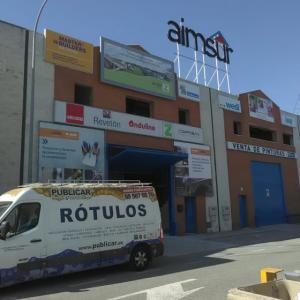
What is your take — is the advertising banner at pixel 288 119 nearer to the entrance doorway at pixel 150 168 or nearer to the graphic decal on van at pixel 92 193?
the entrance doorway at pixel 150 168

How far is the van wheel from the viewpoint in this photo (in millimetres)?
13453

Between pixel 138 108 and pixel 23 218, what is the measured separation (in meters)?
17.0

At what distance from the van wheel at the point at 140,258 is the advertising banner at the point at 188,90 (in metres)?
16.3

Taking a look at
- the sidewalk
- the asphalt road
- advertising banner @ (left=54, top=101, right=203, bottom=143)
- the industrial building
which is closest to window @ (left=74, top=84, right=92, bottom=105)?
→ the industrial building

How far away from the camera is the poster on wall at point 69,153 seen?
2053 cm

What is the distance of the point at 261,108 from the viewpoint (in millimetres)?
36062

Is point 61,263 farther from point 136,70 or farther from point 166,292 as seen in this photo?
point 136,70

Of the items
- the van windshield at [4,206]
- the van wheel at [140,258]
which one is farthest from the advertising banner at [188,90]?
the van windshield at [4,206]

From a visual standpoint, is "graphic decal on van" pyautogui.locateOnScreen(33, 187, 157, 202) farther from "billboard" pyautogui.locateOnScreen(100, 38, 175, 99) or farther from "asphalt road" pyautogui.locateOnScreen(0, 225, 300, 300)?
"billboard" pyautogui.locateOnScreen(100, 38, 175, 99)

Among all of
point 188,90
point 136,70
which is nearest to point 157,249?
point 136,70

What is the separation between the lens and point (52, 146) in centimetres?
2083

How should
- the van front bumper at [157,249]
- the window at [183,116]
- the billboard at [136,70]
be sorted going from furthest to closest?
the window at [183,116], the billboard at [136,70], the van front bumper at [157,249]

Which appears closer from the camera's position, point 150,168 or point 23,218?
point 23,218

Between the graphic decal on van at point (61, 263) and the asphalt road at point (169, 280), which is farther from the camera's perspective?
the graphic decal on van at point (61, 263)
